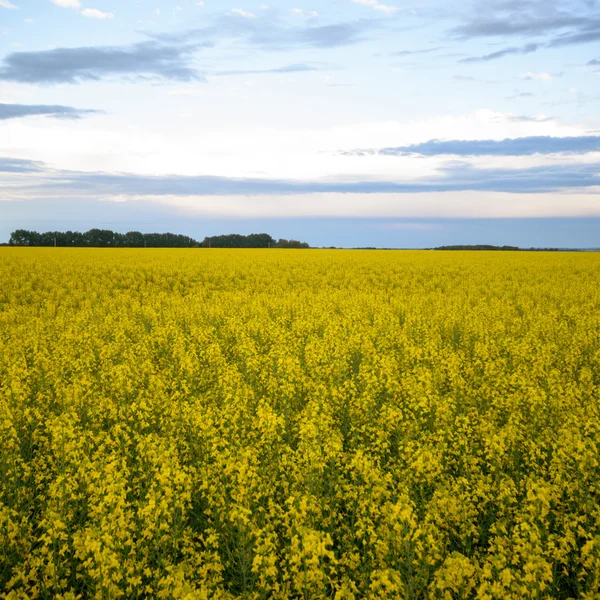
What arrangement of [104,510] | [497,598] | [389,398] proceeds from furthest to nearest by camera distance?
[389,398], [104,510], [497,598]

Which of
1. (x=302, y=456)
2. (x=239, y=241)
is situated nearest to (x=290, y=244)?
(x=239, y=241)

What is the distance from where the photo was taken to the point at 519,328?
50.8ft

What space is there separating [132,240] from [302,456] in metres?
92.6

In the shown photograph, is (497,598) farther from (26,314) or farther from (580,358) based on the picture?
(26,314)

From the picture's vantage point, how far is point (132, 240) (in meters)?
93.5

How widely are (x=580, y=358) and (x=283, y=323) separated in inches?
310

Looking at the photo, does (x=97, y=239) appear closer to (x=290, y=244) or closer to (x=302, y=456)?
(x=290, y=244)

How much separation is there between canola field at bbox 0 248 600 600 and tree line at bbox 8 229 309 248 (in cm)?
7556

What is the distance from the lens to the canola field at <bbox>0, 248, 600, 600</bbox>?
471 cm

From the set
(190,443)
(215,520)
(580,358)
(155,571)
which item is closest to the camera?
(155,571)

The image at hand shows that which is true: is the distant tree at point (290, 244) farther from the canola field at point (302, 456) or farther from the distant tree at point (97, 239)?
the canola field at point (302, 456)

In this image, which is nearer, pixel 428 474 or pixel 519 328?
pixel 428 474

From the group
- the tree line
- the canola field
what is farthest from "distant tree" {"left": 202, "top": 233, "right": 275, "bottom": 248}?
the canola field

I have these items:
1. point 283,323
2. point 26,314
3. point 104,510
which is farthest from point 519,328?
point 26,314
